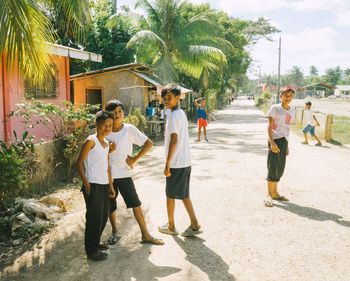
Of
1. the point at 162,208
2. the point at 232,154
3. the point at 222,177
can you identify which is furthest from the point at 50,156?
the point at 232,154

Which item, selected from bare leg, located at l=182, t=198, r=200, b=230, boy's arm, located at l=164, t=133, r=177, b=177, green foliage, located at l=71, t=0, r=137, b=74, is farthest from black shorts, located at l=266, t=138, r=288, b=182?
green foliage, located at l=71, t=0, r=137, b=74

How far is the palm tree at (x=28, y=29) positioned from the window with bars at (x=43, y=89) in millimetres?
3828

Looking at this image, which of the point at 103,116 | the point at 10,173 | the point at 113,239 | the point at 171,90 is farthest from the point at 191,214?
the point at 10,173

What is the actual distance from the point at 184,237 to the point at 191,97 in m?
23.2

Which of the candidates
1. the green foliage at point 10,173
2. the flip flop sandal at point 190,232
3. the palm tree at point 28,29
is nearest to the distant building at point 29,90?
the palm tree at point 28,29

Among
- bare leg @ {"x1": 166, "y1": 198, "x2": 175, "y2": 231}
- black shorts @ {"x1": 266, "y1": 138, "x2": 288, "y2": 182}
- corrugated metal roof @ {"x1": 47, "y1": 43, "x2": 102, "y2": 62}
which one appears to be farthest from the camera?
corrugated metal roof @ {"x1": 47, "y1": 43, "x2": 102, "y2": 62}

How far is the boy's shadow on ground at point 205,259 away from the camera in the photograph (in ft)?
11.7

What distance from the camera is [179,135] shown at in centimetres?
423

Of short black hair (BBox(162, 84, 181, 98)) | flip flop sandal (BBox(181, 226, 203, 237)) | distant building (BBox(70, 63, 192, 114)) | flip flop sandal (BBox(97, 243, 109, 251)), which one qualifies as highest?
distant building (BBox(70, 63, 192, 114))

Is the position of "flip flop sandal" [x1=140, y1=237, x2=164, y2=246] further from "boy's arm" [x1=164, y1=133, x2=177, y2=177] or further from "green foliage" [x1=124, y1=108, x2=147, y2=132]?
"green foliage" [x1=124, y1=108, x2=147, y2=132]

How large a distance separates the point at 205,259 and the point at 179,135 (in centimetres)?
135

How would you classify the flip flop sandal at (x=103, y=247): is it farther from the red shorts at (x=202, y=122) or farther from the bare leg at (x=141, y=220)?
the red shorts at (x=202, y=122)

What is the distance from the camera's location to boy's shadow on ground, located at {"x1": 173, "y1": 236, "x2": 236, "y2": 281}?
3575 millimetres

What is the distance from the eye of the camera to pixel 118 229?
16.0ft
